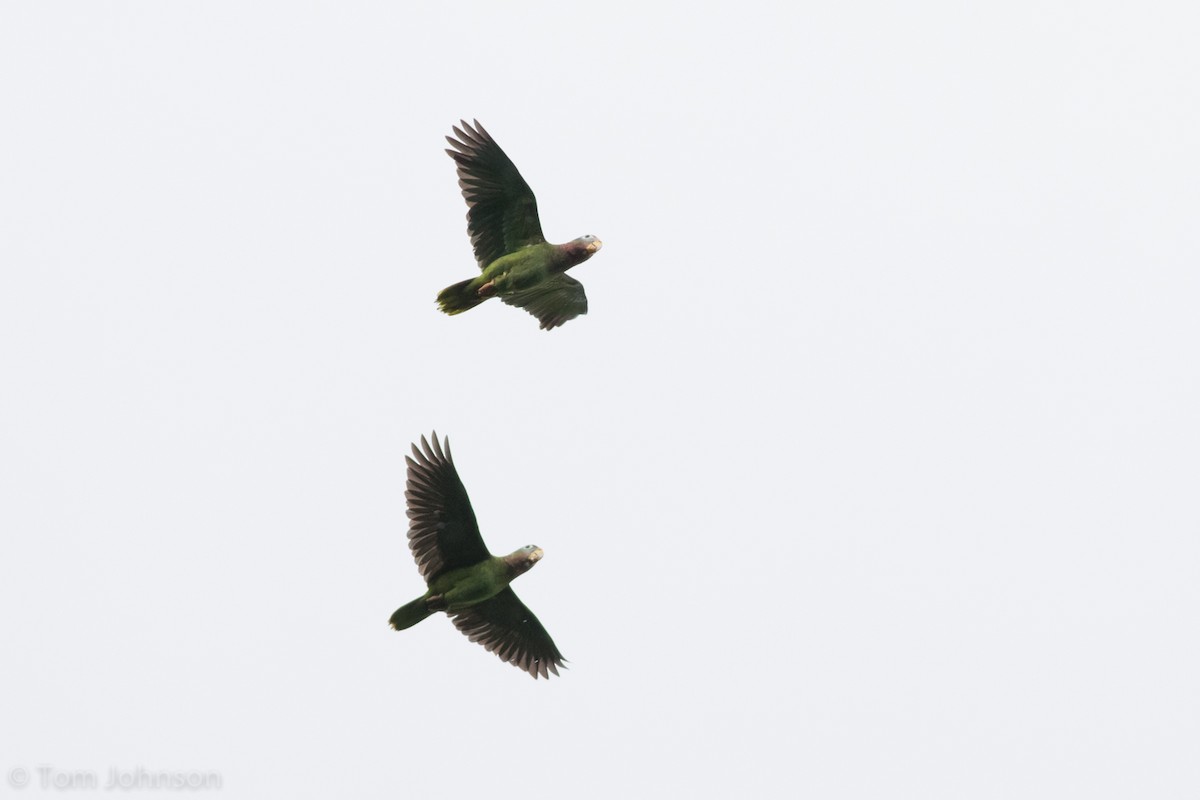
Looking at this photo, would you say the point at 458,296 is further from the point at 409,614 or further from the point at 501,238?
the point at 409,614

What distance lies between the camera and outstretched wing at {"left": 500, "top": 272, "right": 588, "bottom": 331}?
2031 cm

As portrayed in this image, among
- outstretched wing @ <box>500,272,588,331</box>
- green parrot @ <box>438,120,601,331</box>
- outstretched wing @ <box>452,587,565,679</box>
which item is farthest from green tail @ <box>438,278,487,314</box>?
outstretched wing @ <box>452,587,565,679</box>

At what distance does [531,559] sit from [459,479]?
4.76ft

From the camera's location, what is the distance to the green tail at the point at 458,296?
19.8 meters

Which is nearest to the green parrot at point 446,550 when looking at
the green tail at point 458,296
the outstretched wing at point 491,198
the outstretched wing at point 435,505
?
the outstretched wing at point 435,505

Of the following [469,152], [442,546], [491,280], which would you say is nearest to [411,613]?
[442,546]

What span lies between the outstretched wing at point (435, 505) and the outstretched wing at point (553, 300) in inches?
116

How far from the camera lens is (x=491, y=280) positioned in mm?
19875

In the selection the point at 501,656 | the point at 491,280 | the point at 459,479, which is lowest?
the point at 501,656

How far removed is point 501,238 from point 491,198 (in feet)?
1.90

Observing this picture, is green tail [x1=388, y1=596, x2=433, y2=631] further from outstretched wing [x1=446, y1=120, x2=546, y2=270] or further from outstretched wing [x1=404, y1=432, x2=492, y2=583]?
outstretched wing [x1=446, y1=120, x2=546, y2=270]

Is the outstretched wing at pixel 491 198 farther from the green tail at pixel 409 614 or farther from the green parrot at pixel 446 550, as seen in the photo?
the green tail at pixel 409 614

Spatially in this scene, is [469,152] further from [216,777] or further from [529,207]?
[216,777]

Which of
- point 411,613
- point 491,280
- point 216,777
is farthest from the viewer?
point 216,777
